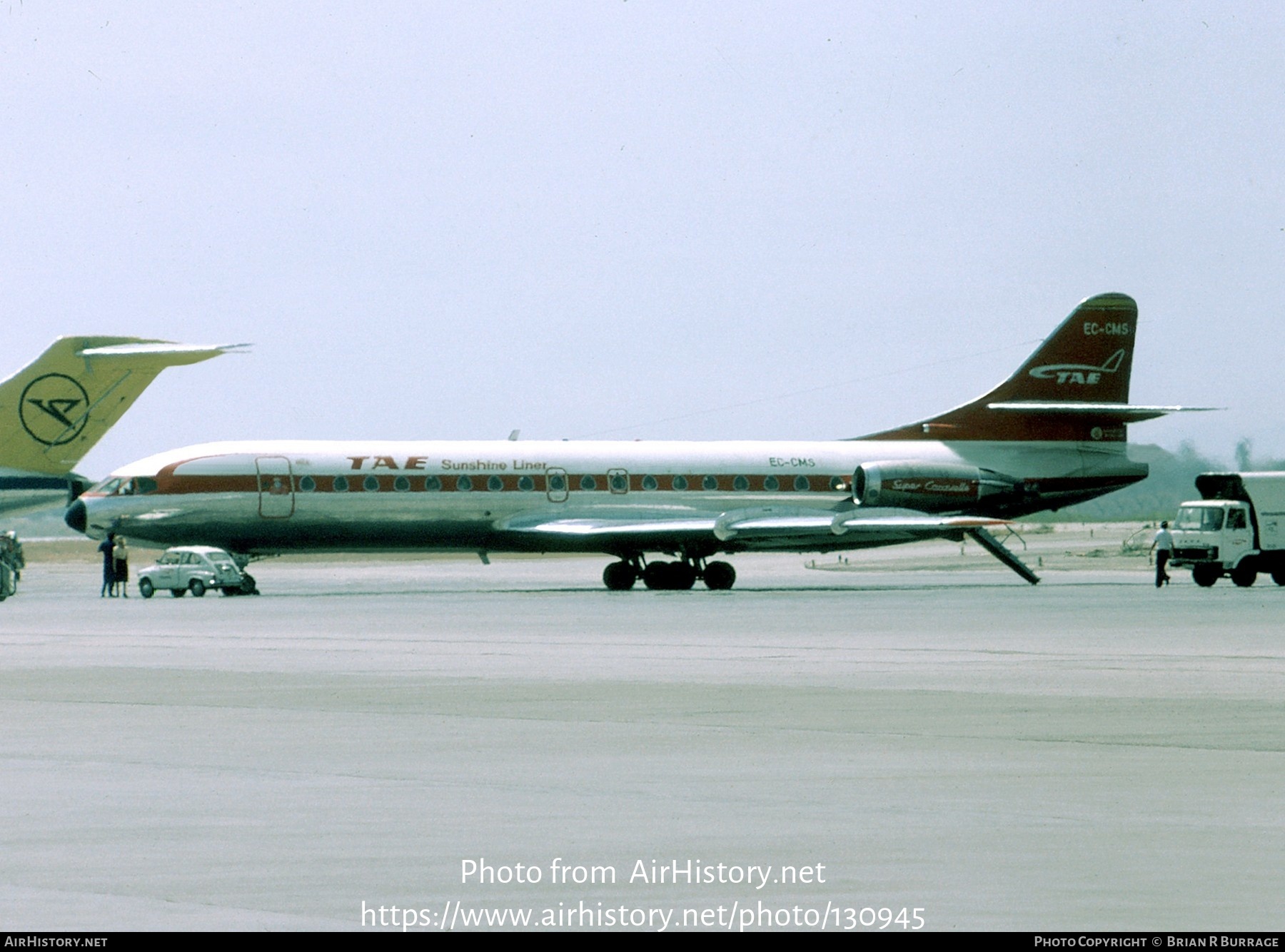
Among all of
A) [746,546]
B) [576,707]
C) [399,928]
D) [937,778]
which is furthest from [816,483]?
[399,928]

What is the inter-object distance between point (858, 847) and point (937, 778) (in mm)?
3007

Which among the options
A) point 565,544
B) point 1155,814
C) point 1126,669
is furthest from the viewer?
point 565,544

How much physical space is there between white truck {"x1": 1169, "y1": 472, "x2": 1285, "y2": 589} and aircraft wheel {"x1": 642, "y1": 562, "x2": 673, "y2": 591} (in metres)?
12.8

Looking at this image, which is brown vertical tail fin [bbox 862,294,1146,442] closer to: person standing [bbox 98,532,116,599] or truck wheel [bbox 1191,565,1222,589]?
truck wheel [bbox 1191,565,1222,589]

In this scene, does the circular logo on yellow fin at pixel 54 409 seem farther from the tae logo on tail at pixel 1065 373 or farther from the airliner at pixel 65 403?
the tae logo on tail at pixel 1065 373

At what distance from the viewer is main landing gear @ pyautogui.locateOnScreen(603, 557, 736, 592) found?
178 ft

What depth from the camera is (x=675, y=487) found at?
175 feet

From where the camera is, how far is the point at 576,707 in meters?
18.8

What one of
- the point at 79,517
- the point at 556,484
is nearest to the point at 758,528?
the point at 556,484

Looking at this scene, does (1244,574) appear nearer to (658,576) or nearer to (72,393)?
(658,576)

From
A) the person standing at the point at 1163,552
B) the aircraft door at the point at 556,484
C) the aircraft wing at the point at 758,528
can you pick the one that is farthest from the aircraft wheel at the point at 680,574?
the person standing at the point at 1163,552

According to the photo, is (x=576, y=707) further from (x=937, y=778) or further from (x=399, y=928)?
(x=399, y=928)

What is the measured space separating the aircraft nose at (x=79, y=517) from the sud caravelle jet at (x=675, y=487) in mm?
38
